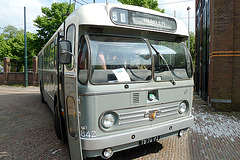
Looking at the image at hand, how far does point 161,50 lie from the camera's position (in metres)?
3.97

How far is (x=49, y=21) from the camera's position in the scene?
23.5 metres

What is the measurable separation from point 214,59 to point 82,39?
697cm

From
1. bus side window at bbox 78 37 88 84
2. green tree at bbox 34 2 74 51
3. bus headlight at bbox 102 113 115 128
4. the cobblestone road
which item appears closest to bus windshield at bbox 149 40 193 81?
bus headlight at bbox 102 113 115 128

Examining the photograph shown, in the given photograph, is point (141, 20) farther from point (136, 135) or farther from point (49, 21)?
point (49, 21)

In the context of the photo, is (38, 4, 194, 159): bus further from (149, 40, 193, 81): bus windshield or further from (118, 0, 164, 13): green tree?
(118, 0, 164, 13): green tree

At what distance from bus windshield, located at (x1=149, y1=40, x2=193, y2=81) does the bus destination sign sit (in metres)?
0.33

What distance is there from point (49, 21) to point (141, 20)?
22.6 m

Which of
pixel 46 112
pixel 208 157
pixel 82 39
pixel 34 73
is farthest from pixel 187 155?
pixel 34 73

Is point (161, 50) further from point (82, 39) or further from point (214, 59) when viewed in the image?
point (214, 59)

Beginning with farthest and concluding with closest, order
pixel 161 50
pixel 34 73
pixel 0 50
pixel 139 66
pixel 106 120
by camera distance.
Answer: pixel 0 50
pixel 34 73
pixel 161 50
pixel 139 66
pixel 106 120

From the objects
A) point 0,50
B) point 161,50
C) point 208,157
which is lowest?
point 208,157

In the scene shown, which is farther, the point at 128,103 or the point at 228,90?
the point at 228,90

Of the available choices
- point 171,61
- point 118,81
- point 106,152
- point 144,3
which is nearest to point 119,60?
point 118,81

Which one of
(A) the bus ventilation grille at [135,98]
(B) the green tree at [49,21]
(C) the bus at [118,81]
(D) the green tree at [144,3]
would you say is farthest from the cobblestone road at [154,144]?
(B) the green tree at [49,21]
